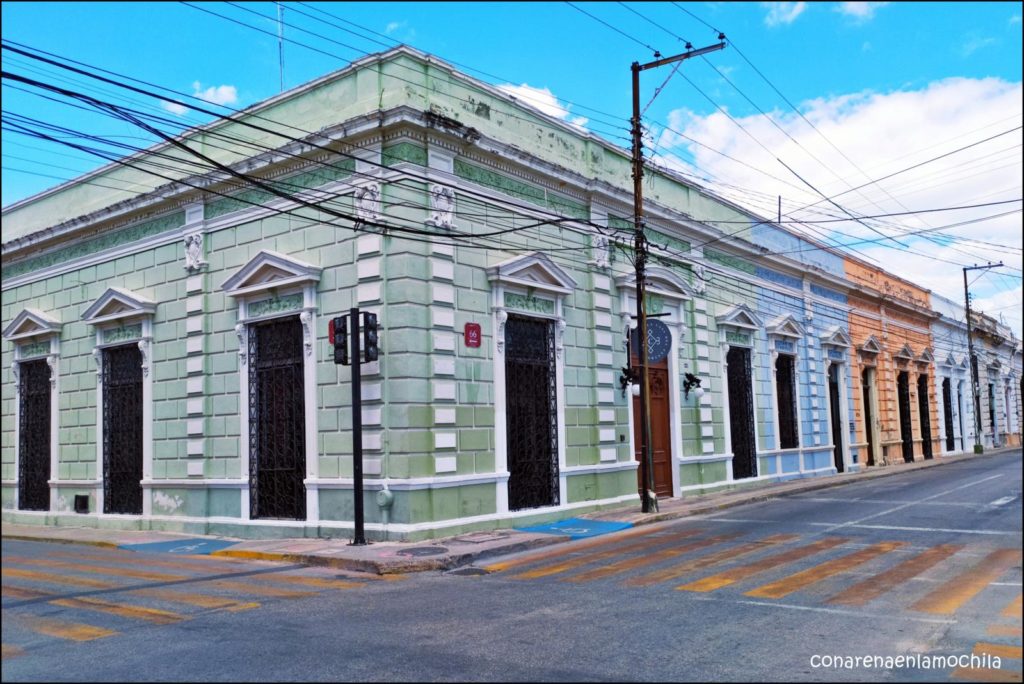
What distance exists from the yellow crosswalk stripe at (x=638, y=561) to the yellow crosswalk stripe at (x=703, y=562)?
0.45m

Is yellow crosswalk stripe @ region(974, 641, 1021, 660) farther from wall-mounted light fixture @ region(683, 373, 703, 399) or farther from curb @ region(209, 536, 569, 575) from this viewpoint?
wall-mounted light fixture @ region(683, 373, 703, 399)

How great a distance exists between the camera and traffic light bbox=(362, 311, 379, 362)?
1347 centimetres

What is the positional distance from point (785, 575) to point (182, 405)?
1228cm

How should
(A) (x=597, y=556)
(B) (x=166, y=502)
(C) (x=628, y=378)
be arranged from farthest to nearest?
(C) (x=628, y=378)
(B) (x=166, y=502)
(A) (x=597, y=556)

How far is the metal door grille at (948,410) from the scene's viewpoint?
4047 cm

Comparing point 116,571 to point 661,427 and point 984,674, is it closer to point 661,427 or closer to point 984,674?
point 984,674

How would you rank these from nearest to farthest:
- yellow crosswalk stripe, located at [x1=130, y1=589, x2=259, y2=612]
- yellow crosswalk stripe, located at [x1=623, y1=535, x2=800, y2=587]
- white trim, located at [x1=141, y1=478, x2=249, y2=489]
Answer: yellow crosswalk stripe, located at [x1=130, y1=589, x2=259, y2=612] < yellow crosswalk stripe, located at [x1=623, y1=535, x2=800, y2=587] < white trim, located at [x1=141, y1=478, x2=249, y2=489]

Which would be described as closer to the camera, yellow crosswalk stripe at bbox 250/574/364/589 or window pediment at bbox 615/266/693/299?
yellow crosswalk stripe at bbox 250/574/364/589

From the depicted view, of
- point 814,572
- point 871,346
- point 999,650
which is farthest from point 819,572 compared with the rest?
point 871,346

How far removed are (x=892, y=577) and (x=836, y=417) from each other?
2187 cm

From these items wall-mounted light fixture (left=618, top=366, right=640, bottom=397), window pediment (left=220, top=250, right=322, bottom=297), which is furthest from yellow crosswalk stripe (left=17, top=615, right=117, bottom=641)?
wall-mounted light fixture (left=618, top=366, right=640, bottom=397)

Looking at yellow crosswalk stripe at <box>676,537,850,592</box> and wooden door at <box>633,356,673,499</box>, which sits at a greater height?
wooden door at <box>633,356,673,499</box>

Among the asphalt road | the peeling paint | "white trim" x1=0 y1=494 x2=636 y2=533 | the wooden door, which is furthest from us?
the wooden door

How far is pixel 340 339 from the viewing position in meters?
13.7
